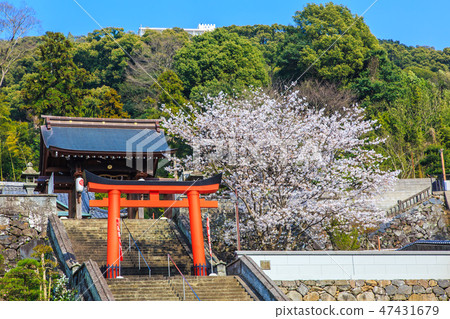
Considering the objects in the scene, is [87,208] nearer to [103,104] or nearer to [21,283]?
[103,104]

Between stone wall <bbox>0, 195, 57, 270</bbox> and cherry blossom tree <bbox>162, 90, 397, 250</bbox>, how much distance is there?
5852mm

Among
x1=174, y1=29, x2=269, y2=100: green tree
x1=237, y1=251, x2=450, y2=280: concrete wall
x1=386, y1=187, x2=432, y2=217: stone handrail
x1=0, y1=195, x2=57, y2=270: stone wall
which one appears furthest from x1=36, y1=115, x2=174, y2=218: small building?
x1=174, y1=29, x2=269, y2=100: green tree

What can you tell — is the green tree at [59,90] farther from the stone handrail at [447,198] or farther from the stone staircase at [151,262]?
the stone handrail at [447,198]

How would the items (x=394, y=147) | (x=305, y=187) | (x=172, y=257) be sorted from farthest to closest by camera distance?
(x=394, y=147)
(x=305, y=187)
(x=172, y=257)

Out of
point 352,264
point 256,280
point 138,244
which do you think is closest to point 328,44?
point 138,244

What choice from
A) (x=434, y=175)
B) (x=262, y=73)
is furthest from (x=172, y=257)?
(x=262, y=73)

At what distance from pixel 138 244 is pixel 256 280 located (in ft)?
21.1

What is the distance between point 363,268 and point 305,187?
5.37 m

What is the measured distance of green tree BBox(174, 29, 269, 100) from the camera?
44.5 m

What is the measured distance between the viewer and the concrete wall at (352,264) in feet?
55.4

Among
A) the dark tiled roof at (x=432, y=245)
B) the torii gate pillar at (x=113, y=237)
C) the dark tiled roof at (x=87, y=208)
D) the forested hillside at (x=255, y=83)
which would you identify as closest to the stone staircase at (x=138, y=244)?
the torii gate pillar at (x=113, y=237)

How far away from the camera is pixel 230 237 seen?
23172mm

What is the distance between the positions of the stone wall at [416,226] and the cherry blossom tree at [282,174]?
5.76 m

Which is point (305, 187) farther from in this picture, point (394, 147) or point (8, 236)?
point (394, 147)
